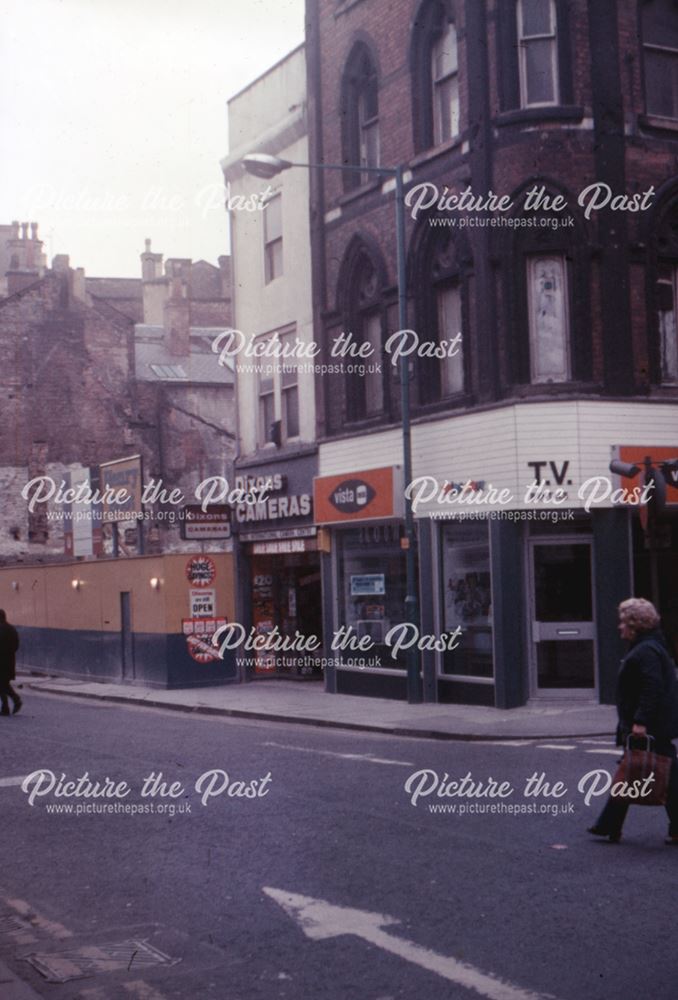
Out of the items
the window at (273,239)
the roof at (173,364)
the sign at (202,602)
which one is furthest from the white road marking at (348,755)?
the roof at (173,364)

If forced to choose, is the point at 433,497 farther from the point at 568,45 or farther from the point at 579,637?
the point at 568,45

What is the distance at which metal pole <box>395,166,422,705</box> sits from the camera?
22.0 metres

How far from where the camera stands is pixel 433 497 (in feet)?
72.6

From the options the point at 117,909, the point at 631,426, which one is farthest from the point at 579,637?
the point at 117,909

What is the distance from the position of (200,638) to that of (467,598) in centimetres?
847

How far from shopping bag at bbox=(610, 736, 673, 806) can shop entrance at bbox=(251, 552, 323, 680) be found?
1857 centimetres

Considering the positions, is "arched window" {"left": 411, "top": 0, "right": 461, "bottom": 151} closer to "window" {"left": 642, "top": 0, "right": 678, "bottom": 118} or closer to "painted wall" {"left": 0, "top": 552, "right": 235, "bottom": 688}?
"window" {"left": 642, "top": 0, "right": 678, "bottom": 118}

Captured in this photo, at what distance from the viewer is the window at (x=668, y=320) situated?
69.7 feet

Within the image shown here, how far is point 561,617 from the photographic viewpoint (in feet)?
67.2

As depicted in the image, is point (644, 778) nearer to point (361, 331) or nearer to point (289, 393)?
point (361, 331)

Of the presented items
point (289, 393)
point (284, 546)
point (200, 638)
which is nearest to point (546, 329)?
point (289, 393)

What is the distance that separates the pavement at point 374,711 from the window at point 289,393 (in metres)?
5.07

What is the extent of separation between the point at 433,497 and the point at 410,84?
6864 mm

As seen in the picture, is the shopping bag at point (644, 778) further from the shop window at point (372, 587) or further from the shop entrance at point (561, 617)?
the shop window at point (372, 587)
